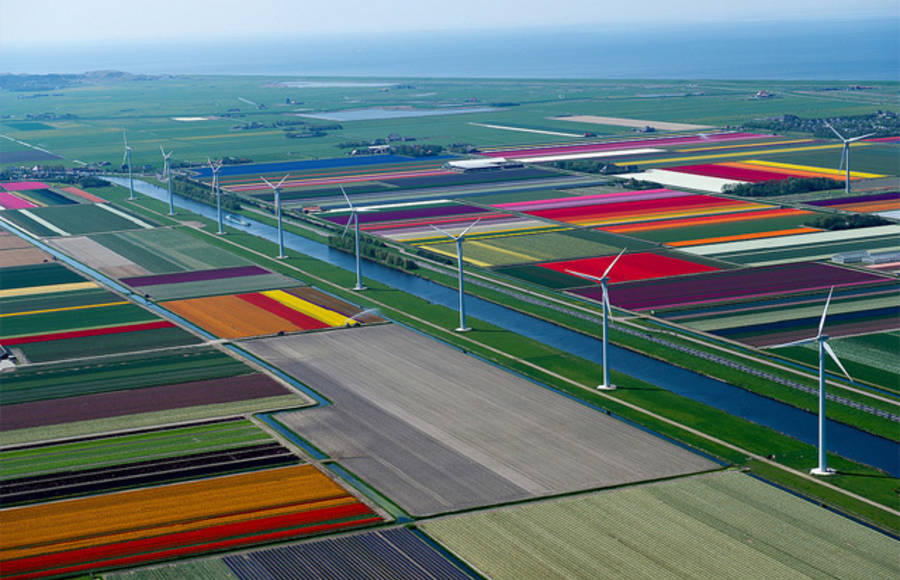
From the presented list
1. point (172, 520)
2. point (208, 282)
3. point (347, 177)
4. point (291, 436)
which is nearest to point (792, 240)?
point (208, 282)

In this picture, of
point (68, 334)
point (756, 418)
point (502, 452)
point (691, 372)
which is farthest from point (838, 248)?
point (68, 334)

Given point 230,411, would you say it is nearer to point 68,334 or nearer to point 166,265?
point 68,334

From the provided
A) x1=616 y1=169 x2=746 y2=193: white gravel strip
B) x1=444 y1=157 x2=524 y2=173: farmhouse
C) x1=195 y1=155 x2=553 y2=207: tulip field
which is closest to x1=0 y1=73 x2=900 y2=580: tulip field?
x1=616 y1=169 x2=746 y2=193: white gravel strip

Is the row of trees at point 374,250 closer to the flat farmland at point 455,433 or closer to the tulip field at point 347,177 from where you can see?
the tulip field at point 347,177

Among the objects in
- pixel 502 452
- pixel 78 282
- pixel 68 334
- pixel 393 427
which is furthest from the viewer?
pixel 78 282

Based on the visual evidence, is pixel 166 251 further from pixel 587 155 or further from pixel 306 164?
→ pixel 587 155

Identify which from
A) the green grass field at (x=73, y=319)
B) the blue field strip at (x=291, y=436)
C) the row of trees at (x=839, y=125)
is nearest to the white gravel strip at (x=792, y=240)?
the green grass field at (x=73, y=319)
